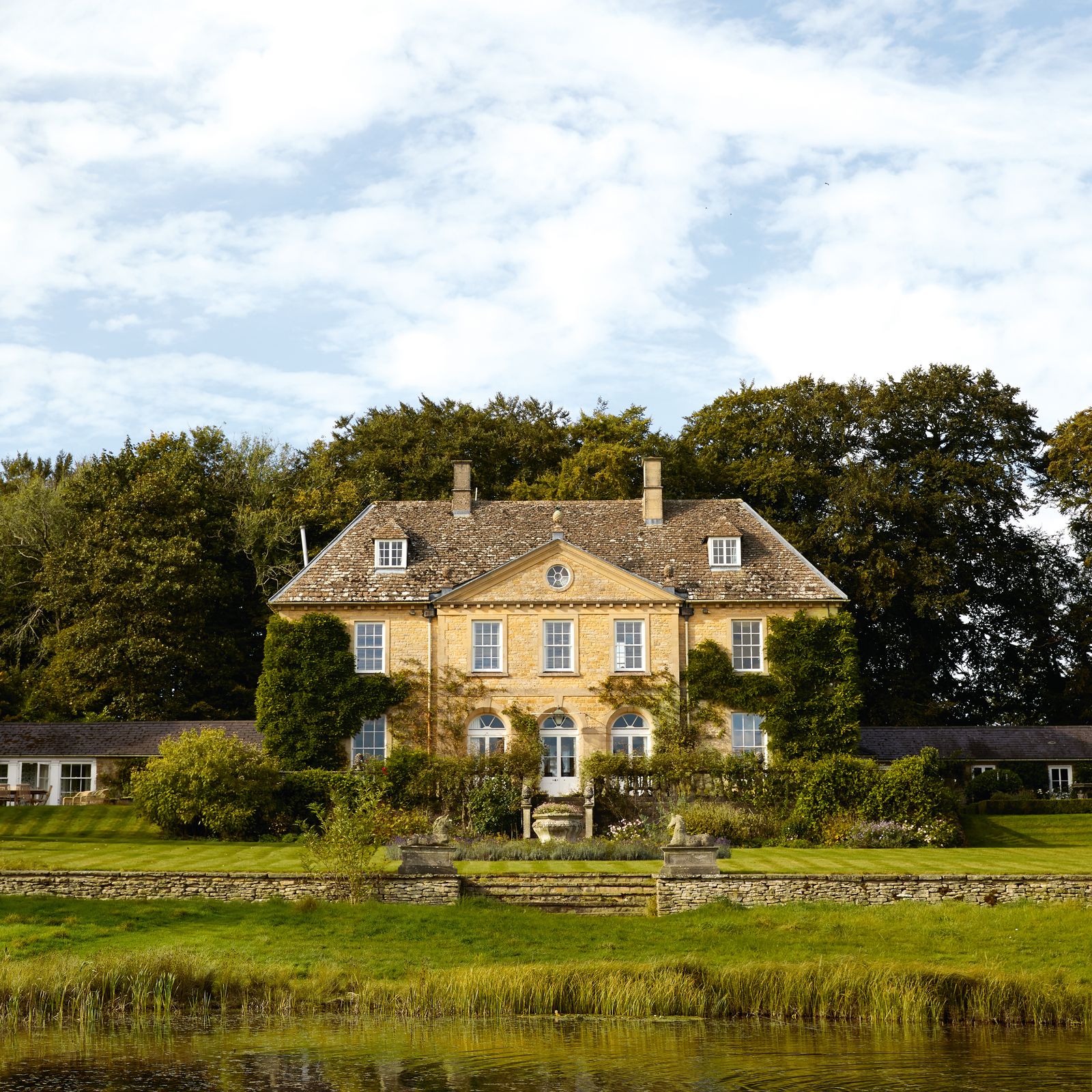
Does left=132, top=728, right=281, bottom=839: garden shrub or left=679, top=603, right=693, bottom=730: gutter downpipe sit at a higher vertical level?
left=679, top=603, right=693, bottom=730: gutter downpipe

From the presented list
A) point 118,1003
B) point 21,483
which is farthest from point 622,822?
point 21,483

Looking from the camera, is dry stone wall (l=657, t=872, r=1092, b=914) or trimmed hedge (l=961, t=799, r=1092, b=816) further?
trimmed hedge (l=961, t=799, r=1092, b=816)

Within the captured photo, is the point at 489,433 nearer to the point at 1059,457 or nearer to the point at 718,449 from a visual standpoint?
the point at 718,449

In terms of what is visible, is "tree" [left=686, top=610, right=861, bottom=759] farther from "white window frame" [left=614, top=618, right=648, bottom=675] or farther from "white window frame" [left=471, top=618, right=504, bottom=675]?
"white window frame" [left=471, top=618, right=504, bottom=675]

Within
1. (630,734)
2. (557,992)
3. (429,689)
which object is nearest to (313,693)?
(429,689)

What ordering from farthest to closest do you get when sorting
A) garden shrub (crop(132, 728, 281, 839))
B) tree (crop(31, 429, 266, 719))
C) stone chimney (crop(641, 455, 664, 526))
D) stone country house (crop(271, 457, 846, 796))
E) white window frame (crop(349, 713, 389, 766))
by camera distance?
tree (crop(31, 429, 266, 719))
stone chimney (crop(641, 455, 664, 526))
stone country house (crop(271, 457, 846, 796))
white window frame (crop(349, 713, 389, 766))
garden shrub (crop(132, 728, 281, 839))

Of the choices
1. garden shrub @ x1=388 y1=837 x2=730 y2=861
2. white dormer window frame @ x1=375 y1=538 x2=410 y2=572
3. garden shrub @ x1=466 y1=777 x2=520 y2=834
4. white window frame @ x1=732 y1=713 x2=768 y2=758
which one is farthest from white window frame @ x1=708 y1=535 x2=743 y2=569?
garden shrub @ x1=388 y1=837 x2=730 y2=861

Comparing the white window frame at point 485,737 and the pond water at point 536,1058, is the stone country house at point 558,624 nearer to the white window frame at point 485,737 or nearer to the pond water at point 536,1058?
the white window frame at point 485,737

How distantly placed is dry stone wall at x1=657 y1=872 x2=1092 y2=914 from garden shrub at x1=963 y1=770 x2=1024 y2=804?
17370mm

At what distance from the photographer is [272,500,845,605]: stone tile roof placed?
130ft

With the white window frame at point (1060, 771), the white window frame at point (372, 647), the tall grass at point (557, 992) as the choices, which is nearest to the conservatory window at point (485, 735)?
the white window frame at point (372, 647)

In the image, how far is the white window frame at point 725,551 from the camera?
1603 inches

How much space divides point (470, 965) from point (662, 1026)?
315cm

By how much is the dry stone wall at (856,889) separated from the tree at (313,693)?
17.0 m
